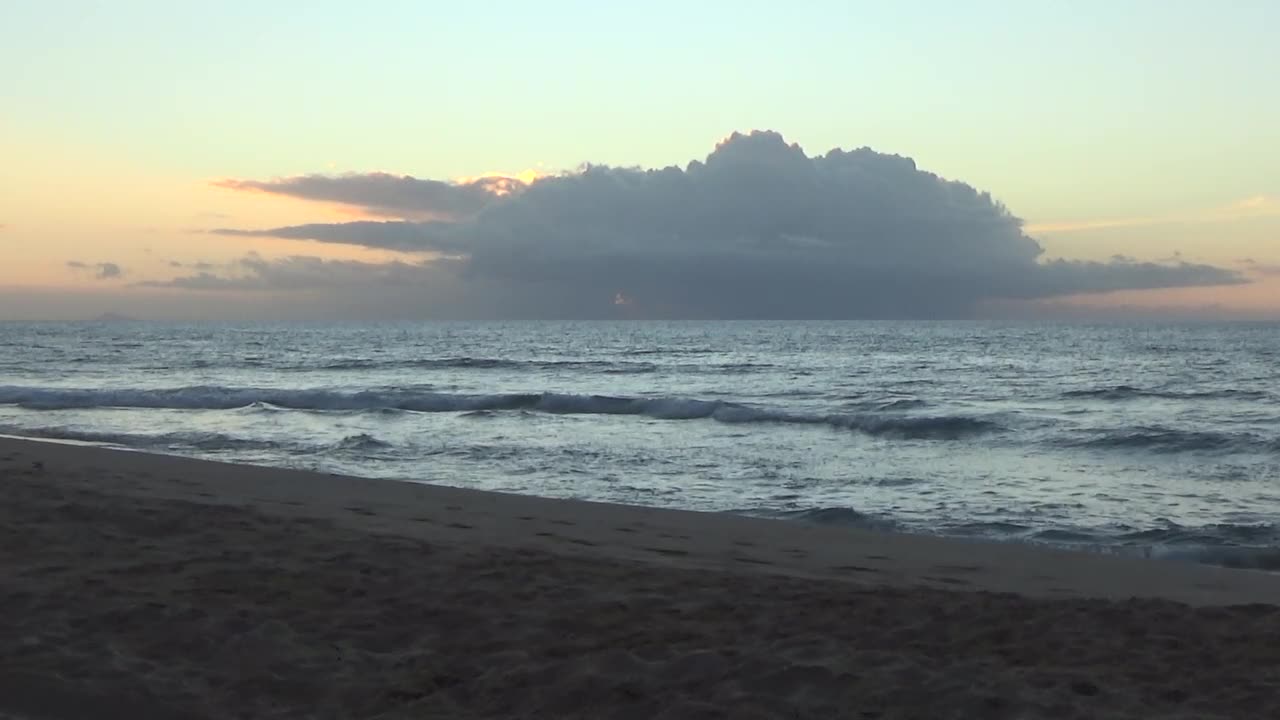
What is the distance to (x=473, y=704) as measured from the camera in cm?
468

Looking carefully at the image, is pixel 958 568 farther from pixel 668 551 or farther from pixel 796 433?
pixel 796 433

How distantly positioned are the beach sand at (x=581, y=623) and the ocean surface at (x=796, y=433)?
121 inches

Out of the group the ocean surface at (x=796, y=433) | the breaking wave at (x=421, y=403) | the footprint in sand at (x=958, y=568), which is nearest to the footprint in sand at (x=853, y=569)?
the footprint in sand at (x=958, y=568)

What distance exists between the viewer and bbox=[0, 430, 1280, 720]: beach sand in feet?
15.6

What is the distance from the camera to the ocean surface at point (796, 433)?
41.7ft

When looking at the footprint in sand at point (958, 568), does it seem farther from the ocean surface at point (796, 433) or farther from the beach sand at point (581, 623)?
the ocean surface at point (796, 433)

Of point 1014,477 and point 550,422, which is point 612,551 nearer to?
point 1014,477

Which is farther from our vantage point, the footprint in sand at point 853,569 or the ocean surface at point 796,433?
the ocean surface at point 796,433

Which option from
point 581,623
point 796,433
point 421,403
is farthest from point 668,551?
point 421,403

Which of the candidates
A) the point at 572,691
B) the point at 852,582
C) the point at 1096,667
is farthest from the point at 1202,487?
the point at 572,691

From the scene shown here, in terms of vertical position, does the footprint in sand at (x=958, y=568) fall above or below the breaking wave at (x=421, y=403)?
above

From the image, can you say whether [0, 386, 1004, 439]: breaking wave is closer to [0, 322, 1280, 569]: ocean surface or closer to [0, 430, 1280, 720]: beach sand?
[0, 322, 1280, 569]: ocean surface

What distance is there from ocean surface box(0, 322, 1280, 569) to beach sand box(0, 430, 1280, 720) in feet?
10.1

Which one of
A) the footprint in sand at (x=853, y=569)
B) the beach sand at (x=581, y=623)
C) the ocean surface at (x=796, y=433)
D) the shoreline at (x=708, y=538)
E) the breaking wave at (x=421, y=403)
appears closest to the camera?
the beach sand at (x=581, y=623)
